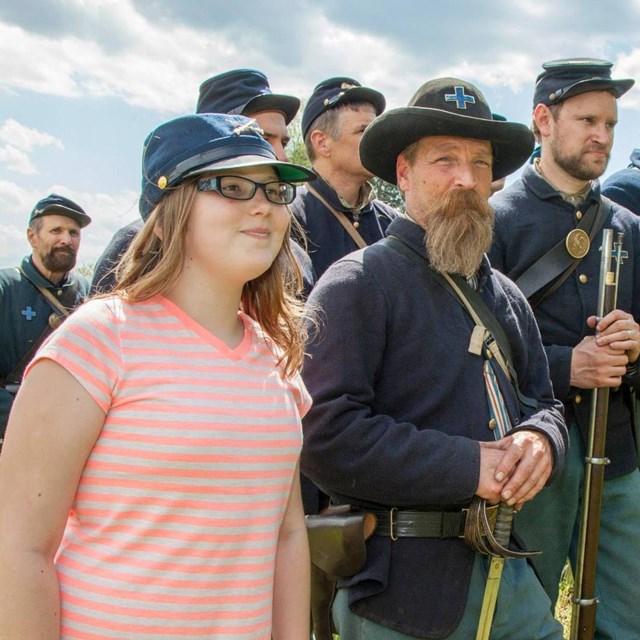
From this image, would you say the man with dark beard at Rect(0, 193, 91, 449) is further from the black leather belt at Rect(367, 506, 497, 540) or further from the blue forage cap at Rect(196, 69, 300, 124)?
the black leather belt at Rect(367, 506, 497, 540)

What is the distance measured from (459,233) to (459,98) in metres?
0.53

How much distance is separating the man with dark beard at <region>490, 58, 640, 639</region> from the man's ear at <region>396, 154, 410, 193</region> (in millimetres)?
892

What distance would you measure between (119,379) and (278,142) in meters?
3.03

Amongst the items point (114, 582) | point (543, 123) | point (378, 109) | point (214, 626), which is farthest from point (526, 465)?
point (378, 109)

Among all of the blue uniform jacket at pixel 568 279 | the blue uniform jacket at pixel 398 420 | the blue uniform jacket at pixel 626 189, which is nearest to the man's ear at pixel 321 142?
the blue uniform jacket at pixel 568 279

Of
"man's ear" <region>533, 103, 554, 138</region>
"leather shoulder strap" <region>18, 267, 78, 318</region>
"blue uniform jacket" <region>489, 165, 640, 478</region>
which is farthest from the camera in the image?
"leather shoulder strap" <region>18, 267, 78, 318</region>

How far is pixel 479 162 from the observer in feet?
10.6

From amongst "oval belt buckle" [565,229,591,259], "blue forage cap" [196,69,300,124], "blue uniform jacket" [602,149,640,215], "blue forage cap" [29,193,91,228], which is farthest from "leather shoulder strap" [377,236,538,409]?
"blue forage cap" [29,193,91,228]

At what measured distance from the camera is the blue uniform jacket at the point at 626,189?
4.98 m

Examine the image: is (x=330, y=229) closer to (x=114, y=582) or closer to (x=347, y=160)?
(x=347, y=160)

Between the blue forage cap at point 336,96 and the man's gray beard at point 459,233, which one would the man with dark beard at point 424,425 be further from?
the blue forage cap at point 336,96

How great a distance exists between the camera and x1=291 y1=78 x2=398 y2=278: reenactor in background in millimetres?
4336

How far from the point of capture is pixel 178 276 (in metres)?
2.11

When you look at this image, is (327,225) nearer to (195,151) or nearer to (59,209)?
(195,151)
